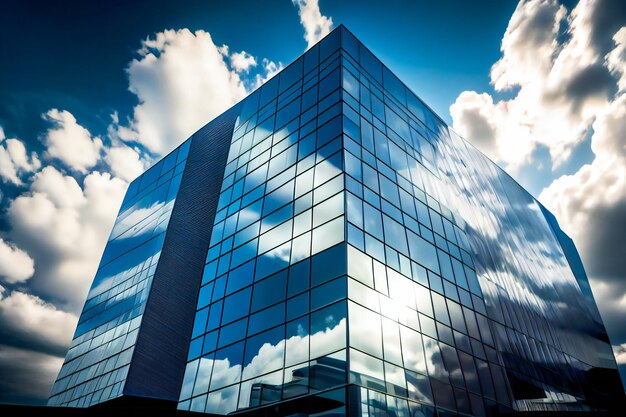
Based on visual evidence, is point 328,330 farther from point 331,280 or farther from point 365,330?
point 331,280

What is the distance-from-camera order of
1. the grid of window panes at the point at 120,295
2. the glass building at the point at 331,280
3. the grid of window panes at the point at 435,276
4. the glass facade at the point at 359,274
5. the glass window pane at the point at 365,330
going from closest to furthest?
the glass window pane at the point at 365,330 → the glass facade at the point at 359,274 → the glass building at the point at 331,280 → the grid of window panes at the point at 435,276 → the grid of window panes at the point at 120,295

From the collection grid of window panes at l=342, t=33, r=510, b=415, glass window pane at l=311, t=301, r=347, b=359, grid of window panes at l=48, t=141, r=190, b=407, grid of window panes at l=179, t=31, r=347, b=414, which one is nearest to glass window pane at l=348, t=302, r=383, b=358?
grid of window panes at l=342, t=33, r=510, b=415

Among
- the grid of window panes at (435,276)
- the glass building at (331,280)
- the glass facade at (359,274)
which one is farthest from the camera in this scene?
the grid of window panes at (435,276)

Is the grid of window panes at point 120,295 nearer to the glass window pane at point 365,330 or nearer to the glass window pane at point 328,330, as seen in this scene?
the glass window pane at point 328,330

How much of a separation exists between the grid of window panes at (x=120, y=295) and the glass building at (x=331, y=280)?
8.7 inches

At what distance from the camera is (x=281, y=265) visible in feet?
67.1

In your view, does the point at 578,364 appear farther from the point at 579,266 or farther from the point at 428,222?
the point at 579,266

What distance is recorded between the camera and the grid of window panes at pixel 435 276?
59.3 feet

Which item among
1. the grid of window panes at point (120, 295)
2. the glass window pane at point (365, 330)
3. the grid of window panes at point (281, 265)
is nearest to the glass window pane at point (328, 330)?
the grid of window panes at point (281, 265)

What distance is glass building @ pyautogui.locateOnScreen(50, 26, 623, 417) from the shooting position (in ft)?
56.9

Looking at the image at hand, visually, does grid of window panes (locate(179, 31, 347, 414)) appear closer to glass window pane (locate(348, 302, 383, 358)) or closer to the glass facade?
the glass facade

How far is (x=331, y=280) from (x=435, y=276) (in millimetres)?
8235

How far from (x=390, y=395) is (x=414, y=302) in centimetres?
558

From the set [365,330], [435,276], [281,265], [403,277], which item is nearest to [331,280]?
[365,330]
